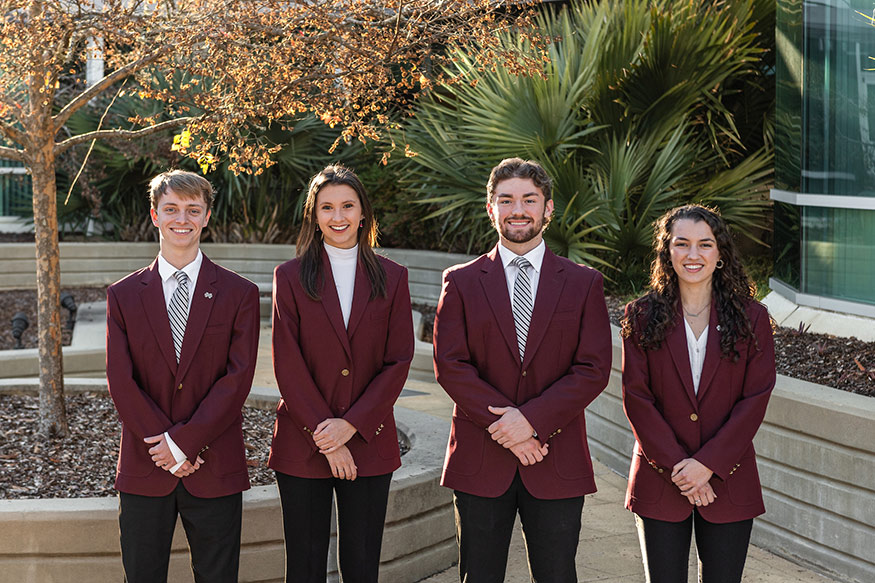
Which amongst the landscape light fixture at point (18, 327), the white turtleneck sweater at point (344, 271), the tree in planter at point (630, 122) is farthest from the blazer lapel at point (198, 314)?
the landscape light fixture at point (18, 327)

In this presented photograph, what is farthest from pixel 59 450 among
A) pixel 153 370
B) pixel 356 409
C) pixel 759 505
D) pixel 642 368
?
pixel 759 505

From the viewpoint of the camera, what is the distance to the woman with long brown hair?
369 cm

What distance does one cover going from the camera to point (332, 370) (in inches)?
147

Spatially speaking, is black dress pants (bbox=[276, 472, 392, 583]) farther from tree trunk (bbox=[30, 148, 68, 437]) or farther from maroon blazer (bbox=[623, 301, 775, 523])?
tree trunk (bbox=[30, 148, 68, 437])

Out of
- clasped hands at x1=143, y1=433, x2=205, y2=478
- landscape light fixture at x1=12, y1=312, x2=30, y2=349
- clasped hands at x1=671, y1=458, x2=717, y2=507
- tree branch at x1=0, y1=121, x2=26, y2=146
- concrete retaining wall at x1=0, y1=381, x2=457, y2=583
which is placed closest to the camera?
clasped hands at x1=671, y1=458, x2=717, y2=507

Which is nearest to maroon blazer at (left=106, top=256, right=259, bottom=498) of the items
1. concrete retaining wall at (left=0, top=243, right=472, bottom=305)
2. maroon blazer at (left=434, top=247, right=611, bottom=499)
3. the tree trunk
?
maroon blazer at (left=434, top=247, right=611, bottom=499)

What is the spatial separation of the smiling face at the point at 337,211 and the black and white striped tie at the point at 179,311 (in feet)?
1.81

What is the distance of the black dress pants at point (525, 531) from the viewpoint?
3543 mm

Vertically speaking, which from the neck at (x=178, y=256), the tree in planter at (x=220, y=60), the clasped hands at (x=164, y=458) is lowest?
the clasped hands at (x=164, y=458)

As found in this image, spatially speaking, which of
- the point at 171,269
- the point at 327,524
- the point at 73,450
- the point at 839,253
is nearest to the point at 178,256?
the point at 171,269

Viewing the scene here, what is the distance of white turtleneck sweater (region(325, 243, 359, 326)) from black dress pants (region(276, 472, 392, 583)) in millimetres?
633

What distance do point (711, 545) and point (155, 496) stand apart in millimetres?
1915

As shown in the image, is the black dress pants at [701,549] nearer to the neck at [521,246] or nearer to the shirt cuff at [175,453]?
the neck at [521,246]

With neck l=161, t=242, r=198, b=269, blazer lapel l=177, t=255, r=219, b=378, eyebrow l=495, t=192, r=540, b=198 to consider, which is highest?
eyebrow l=495, t=192, r=540, b=198
